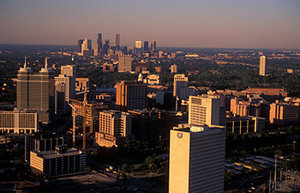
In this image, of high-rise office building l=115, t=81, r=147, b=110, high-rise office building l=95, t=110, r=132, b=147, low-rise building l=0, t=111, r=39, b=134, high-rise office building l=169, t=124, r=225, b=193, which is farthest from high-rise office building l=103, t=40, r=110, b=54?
high-rise office building l=169, t=124, r=225, b=193

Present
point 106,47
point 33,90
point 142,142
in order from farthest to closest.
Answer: point 106,47 → point 33,90 → point 142,142

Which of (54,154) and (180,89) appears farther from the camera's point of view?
(180,89)

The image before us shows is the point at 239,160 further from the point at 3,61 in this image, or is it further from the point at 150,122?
the point at 3,61

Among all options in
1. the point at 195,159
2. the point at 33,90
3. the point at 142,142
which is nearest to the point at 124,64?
the point at 33,90

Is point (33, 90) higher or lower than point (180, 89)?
higher

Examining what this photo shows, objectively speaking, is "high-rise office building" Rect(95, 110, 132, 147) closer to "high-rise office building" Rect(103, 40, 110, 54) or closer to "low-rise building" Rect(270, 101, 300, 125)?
"low-rise building" Rect(270, 101, 300, 125)

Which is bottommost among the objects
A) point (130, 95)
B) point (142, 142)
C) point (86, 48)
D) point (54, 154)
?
point (142, 142)

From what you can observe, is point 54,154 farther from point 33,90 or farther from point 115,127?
point 33,90
